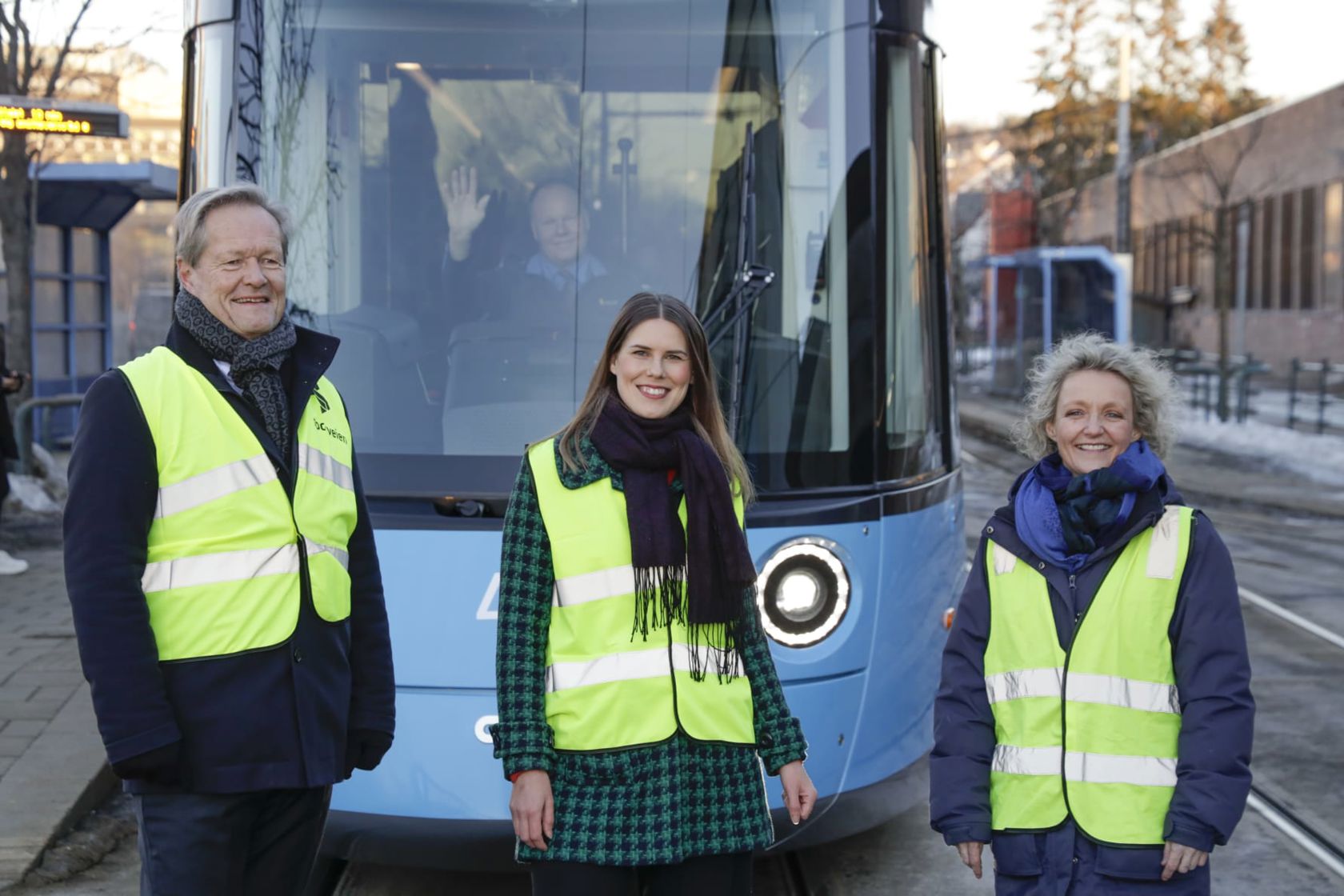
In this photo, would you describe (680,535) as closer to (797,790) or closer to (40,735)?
(797,790)

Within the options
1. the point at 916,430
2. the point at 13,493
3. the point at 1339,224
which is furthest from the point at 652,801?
the point at 1339,224

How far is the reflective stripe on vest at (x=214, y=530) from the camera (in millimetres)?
2625

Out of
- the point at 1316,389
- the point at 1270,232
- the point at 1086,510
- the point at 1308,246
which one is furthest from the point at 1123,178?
the point at 1086,510

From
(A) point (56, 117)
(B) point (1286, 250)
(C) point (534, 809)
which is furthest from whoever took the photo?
(B) point (1286, 250)

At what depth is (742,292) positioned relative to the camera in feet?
14.4

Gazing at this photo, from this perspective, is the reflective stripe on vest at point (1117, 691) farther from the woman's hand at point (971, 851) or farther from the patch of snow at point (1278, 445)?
the patch of snow at point (1278, 445)

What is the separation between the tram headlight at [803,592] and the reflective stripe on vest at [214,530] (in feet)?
5.40

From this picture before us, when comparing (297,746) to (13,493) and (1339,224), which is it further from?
(1339,224)

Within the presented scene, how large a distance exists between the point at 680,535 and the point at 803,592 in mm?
1415

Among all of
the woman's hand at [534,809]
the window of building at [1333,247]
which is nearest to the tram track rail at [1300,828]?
the woman's hand at [534,809]

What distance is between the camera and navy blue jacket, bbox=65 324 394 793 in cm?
252

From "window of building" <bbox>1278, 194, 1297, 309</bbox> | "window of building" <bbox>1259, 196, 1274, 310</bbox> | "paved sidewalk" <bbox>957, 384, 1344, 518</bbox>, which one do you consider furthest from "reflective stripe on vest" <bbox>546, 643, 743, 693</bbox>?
"window of building" <bbox>1259, 196, 1274, 310</bbox>

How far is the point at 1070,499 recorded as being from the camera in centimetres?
295

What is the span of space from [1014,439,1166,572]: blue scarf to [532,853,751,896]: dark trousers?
0.76m
